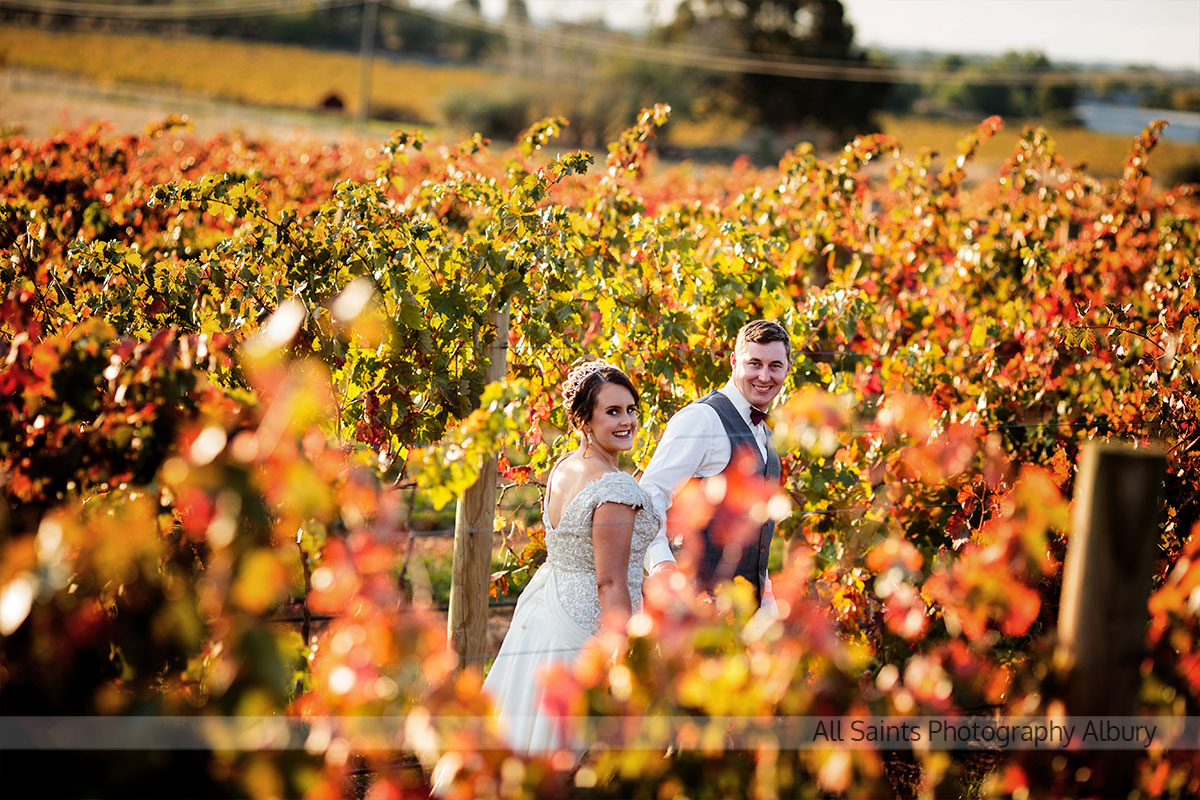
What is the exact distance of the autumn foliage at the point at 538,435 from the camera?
1420mm

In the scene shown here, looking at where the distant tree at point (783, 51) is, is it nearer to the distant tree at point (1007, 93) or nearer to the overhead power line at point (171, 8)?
the distant tree at point (1007, 93)

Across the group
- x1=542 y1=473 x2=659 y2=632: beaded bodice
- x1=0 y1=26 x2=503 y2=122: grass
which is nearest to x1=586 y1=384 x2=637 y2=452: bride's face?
x1=542 y1=473 x2=659 y2=632: beaded bodice

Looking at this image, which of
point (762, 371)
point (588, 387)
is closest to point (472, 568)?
point (588, 387)

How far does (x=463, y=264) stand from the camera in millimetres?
3557

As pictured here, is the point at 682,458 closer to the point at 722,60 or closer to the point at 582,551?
the point at 582,551

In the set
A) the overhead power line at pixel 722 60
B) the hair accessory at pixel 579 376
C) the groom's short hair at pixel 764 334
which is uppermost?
the overhead power line at pixel 722 60

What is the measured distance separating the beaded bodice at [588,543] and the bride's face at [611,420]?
130mm

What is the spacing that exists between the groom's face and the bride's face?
0.49 meters

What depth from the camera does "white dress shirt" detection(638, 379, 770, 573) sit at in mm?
3174

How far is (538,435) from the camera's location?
4.13 m

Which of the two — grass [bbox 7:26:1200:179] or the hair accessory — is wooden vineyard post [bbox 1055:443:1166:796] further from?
grass [bbox 7:26:1200:179]

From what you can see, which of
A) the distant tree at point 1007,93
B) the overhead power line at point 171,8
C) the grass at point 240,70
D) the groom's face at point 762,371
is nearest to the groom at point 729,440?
the groom's face at point 762,371

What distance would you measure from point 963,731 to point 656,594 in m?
1.23

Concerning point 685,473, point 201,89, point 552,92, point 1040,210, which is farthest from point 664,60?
point 685,473
